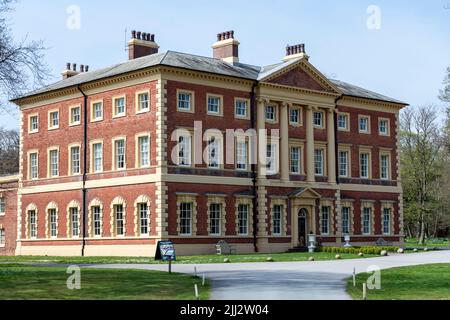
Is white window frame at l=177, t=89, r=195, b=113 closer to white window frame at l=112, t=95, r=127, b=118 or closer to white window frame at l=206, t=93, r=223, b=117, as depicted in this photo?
white window frame at l=206, t=93, r=223, b=117

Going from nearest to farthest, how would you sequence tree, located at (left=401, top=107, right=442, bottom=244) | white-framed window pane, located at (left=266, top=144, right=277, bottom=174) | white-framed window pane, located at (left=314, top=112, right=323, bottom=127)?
white-framed window pane, located at (left=266, top=144, right=277, bottom=174)
white-framed window pane, located at (left=314, top=112, right=323, bottom=127)
tree, located at (left=401, top=107, right=442, bottom=244)

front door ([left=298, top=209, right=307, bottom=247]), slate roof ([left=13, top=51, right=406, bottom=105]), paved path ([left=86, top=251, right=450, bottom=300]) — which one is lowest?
paved path ([left=86, top=251, right=450, bottom=300])

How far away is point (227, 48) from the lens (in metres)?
58.8

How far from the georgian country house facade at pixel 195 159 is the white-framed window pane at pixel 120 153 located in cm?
7

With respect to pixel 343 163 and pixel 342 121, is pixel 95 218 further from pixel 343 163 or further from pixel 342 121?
pixel 342 121

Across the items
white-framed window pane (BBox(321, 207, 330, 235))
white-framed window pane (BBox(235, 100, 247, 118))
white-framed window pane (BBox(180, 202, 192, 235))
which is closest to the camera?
white-framed window pane (BBox(180, 202, 192, 235))

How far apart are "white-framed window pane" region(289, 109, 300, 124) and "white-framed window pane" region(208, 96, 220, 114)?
6569 mm

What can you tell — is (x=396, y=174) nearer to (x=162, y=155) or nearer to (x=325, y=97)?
(x=325, y=97)

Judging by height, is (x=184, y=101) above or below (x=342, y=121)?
above

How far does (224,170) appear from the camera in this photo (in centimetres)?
5231

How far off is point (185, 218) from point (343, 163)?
1650 centimetres

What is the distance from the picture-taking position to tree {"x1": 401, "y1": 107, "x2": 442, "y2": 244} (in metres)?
84.7

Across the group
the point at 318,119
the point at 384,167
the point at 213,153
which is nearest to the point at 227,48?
the point at 318,119

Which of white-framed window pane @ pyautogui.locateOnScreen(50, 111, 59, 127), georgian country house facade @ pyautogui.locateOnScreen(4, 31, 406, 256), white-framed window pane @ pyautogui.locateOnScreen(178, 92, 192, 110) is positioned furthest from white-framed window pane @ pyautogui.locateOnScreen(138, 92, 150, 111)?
white-framed window pane @ pyautogui.locateOnScreen(50, 111, 59, 127)
